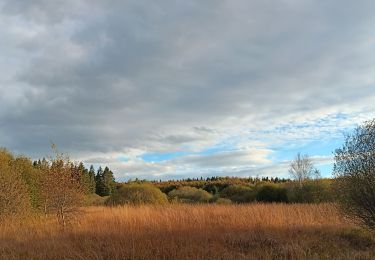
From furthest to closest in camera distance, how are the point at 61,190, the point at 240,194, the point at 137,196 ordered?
the point at 240,194 → the point at 137,196 → the point at 61,190

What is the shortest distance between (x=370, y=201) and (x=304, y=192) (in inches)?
1150

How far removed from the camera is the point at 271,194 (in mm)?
52188

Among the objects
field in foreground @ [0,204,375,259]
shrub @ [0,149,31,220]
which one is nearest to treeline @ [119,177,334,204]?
shrub @ [0,149,31,220]

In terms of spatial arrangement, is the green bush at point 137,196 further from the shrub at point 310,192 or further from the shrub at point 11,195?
the shrub at point 310,192

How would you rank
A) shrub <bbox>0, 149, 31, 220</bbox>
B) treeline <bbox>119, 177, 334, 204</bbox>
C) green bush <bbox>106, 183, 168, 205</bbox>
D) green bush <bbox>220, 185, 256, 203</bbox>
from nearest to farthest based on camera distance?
shrub <bbox>0, 149, 31, 220</bbox>, green bush <bbox>106, 183, 168, 205</bbox>, treeline <bbox>119, 177, 334, 204</bbox>, green bush <bbox>220, 185, 256, 203</bbox>

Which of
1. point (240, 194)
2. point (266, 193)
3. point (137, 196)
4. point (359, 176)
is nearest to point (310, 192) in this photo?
point (266, 193)

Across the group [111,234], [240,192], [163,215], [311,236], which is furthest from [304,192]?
[111,234]

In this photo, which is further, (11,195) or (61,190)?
(11,195)

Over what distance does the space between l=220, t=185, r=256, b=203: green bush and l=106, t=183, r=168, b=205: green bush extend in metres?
18.0

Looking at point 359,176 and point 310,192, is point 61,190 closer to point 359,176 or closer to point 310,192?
point 359,176

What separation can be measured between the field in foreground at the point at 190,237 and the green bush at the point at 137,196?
12308mm

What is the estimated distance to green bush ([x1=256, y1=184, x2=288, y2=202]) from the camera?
50812mm

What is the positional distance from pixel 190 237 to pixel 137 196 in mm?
22422

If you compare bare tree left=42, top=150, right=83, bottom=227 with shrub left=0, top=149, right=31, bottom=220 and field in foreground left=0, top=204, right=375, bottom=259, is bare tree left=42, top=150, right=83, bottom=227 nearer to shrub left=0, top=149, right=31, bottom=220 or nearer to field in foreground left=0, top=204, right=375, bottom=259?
field in foreground left=0, top=204, right=375, bottom=259
